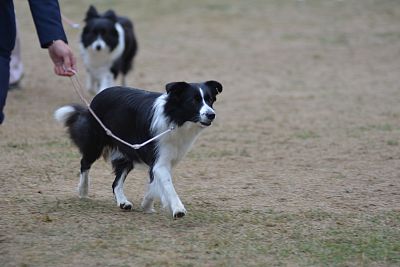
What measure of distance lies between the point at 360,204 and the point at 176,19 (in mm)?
14878

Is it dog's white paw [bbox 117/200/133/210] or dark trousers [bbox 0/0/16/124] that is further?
dog's white paw [bbox 117/200/133/210]

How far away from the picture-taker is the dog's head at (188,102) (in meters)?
5.31

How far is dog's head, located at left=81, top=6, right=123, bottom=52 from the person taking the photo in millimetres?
11266

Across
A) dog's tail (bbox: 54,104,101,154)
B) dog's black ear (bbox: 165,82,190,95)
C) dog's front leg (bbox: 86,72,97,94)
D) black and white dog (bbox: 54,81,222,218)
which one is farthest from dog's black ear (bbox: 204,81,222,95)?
dog's front leg (bbox: 86,72,97,94)

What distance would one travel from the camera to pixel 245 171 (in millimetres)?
7371

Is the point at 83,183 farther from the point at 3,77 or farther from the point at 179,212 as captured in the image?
the point at 3,77

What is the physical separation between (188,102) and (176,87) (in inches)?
5.4

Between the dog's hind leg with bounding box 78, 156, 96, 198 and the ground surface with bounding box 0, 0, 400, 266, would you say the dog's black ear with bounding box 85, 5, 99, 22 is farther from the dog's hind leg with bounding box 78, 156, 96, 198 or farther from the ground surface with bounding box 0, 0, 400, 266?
the dog's hind leg with bounding box 78, 156, 96, 198

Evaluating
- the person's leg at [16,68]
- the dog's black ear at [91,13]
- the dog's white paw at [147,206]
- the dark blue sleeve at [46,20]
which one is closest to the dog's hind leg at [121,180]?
the dog's white paw at [147,206]

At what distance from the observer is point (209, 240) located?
496 centimetres

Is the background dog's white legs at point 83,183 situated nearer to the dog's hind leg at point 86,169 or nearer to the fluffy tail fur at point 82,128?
the dog's hind leg at point 86,169

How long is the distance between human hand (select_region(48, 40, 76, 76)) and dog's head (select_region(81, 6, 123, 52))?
6949mm

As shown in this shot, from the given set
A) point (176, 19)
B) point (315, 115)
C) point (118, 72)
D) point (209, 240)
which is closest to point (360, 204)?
point (209, 240)

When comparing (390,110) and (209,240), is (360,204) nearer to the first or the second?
(209,240)
